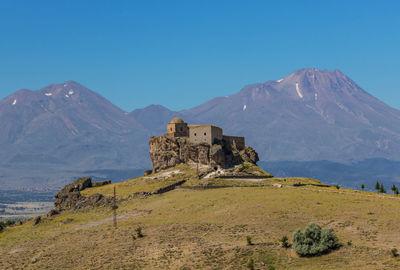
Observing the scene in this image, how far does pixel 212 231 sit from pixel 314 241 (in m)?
18.1

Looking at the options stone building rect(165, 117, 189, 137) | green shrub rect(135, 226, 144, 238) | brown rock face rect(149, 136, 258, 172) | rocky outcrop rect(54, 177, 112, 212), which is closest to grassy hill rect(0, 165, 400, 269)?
green shrub rect(135, 226, 144, 238)

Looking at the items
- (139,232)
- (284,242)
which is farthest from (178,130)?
(284,242)

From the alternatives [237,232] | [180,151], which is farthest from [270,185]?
[237,232]

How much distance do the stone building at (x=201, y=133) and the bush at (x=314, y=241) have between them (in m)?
67.4

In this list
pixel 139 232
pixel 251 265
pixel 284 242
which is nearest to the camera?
pixel 251 265

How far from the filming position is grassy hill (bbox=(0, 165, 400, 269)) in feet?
244

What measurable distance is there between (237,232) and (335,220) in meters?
14.7

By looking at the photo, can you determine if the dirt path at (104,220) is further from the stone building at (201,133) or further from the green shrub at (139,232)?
the stone building at (201,133)

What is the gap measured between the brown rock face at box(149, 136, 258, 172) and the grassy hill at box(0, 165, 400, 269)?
15778mm

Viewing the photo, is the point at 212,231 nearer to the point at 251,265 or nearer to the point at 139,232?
the point at 139,232

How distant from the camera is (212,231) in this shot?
289ft

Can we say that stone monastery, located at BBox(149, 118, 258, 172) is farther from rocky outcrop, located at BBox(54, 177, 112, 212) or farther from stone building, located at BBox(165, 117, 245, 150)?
rocky outcrop, located at BBox(54, 177, 112, 212)

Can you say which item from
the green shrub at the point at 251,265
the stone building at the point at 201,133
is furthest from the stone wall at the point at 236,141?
the green shrub at the point at 251,265

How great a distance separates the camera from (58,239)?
96.1 meters
